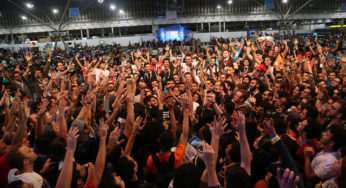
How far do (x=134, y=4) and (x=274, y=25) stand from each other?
65.3 feet

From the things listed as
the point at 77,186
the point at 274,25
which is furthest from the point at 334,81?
the point at 274,25

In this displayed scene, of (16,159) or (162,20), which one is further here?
(162,20)

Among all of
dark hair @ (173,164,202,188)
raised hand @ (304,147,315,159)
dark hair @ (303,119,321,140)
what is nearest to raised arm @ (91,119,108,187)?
dark hair @ (173,164,202,188)

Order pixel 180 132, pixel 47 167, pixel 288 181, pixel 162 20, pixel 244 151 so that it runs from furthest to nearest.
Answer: pixel 162 20 → pixel 180 132 → pixel 47 167 → pixel 244 151 → pixel 288 181

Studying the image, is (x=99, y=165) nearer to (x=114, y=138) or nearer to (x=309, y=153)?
(x=114, y=138)

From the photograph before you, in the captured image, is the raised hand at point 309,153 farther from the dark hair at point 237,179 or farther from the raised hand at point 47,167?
the raised hand at point 47,167

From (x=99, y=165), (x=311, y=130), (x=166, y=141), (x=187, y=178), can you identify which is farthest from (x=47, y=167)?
Answer: (x=311, y=130)

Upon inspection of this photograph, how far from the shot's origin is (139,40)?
1149 inches

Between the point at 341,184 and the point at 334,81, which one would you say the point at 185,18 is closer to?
the point at 334,81

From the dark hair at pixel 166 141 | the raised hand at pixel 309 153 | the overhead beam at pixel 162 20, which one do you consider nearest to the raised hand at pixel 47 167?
the dark hair at pixel 166 141

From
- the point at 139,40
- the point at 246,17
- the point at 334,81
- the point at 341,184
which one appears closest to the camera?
the point at 341,184

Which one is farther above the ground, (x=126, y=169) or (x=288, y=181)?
(x=288, y=181)

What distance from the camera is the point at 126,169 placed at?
7.06 ft

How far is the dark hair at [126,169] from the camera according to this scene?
2.15 meters
